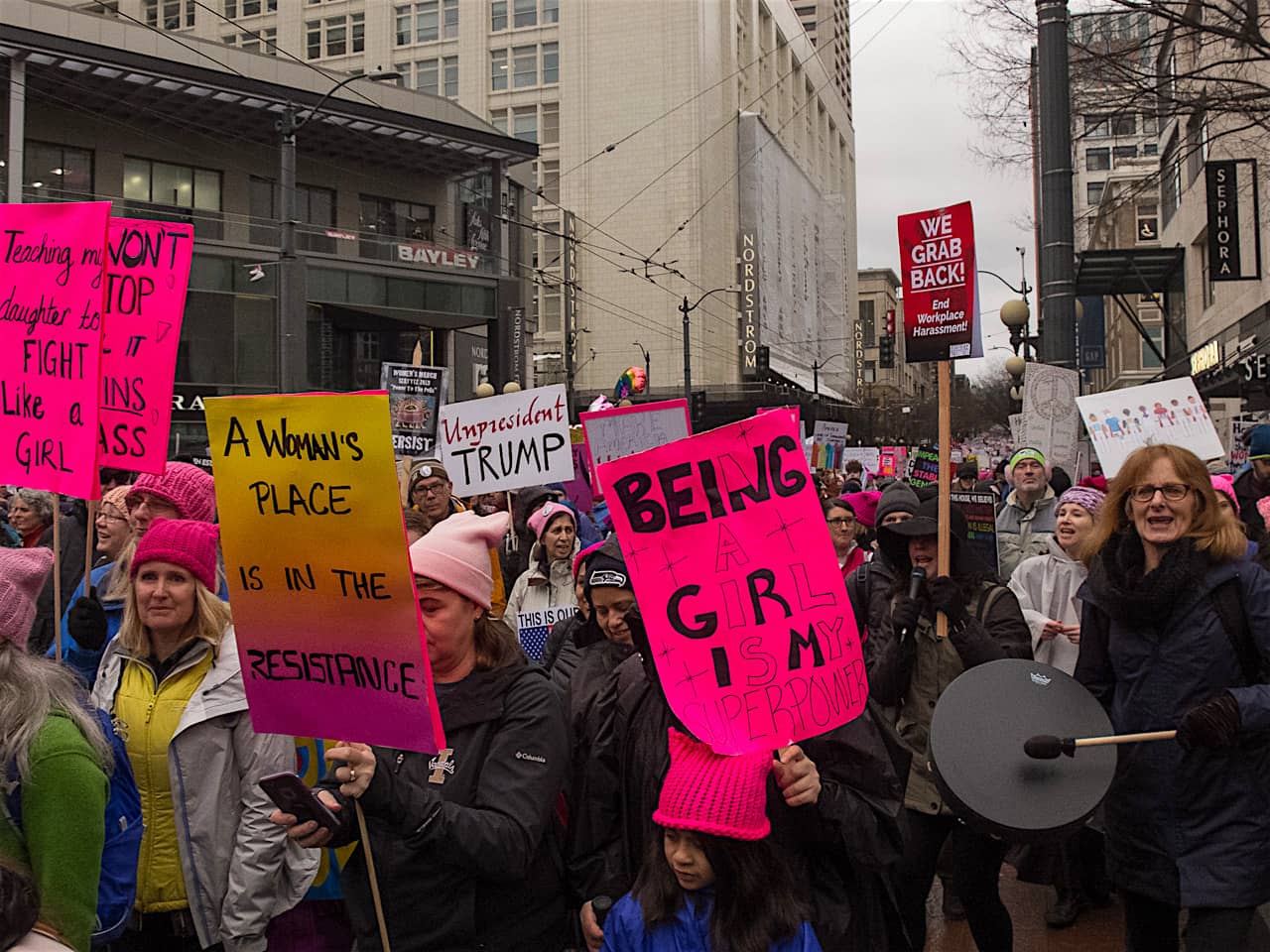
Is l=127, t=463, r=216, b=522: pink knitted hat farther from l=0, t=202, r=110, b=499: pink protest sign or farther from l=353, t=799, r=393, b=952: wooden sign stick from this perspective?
l=353, t=799, r=393, b=952: wooden sign stick

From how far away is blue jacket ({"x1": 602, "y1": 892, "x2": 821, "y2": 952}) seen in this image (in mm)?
2873

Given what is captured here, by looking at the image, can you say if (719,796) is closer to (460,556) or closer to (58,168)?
(460,556)

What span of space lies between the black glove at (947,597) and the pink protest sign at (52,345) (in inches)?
114

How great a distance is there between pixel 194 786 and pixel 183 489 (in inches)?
78.5

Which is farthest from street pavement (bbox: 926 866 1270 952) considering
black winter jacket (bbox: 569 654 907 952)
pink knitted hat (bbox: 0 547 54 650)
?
pink knitted hat (bbox: 0 547 54 650)

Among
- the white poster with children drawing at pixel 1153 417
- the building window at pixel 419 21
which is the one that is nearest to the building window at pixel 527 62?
the building window at pixel 419 21

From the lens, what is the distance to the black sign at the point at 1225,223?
23047mm

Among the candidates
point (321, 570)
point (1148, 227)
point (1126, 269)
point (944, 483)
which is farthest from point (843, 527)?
point (1148, 227)

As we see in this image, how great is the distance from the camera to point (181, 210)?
3166cm

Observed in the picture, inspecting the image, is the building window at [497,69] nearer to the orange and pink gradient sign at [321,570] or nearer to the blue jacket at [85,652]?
the blue jacket at [85,652]

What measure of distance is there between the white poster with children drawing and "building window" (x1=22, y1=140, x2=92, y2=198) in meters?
27.9

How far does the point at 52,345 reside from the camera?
4512mm

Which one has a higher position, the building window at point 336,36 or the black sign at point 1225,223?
the building window at point 336,36

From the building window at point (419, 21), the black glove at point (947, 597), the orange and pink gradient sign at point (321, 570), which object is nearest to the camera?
the orange and pink gradient sign at point (321, 570)
